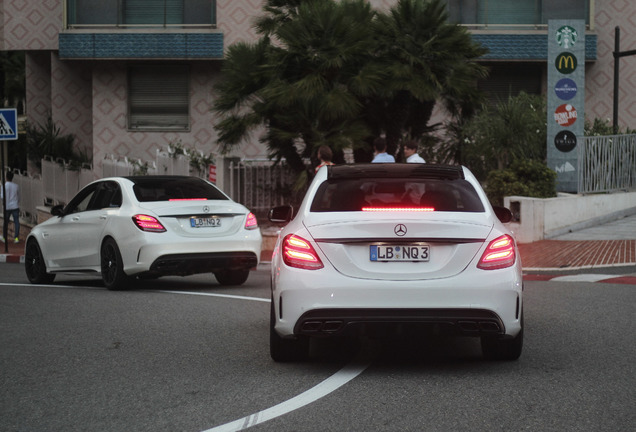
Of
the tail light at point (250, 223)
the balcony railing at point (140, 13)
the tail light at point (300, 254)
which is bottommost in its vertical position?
the tail light at point (250, 223)

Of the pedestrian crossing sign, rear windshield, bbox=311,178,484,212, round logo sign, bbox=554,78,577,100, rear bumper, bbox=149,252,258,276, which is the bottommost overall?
rear bumper, bbox=149,252,258,276

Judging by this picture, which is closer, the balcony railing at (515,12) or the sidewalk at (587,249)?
the sidewalk at (587,249)

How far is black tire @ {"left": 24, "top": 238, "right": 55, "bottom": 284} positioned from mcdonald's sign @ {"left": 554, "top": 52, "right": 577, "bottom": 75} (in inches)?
444

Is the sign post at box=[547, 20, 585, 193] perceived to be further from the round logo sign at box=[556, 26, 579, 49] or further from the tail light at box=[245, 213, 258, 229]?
the tail light at box=[245, 213, 258, 229]

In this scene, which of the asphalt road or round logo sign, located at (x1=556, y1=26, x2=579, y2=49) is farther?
round logo sign, located at (x1=556, y1=26, x2=579, y2=49)

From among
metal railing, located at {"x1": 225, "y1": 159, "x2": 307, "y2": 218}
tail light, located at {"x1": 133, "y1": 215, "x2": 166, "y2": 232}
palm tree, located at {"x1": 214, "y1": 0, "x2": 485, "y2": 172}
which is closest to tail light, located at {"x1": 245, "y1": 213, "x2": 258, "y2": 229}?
tail light, located at {"x1": 133, "y1": 215, "x2": 166, "y2": 232}

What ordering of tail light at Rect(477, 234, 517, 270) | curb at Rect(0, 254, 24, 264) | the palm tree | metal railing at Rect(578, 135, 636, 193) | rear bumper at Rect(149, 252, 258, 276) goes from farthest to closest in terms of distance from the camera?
metal railing at Rect(578, 135, 636, 193) → curb at Rect(0, 254, 24, 264) → the palm tree → rear bumper at Rect(149, 252, 258, 276) → tail light at Rect(477, 234, 517, 270)

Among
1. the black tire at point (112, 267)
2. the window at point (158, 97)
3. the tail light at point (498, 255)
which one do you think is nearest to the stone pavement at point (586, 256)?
the black tire at point (112, 267)

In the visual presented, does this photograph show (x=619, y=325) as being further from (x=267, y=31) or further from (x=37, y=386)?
(x=267, y=31)

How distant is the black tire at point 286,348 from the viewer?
24.9 ft

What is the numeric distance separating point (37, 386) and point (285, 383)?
1589 mm

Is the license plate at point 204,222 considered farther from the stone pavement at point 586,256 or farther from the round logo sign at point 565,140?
the round logo sign at point 565,140

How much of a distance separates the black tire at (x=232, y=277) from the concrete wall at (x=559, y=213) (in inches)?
273

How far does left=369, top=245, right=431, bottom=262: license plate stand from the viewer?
707 centimetres
